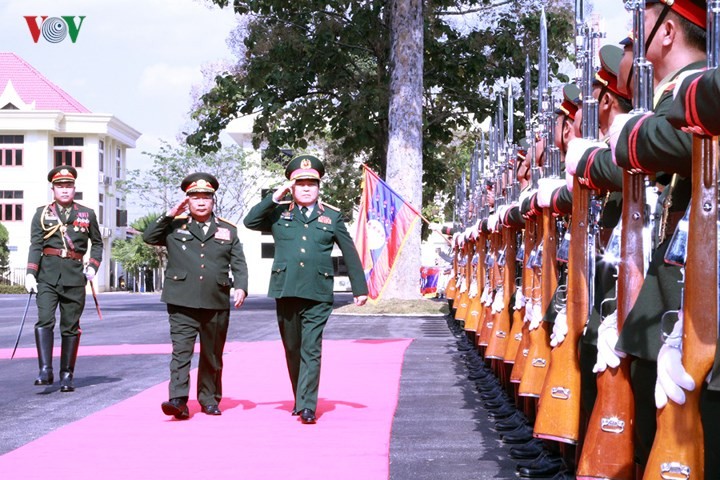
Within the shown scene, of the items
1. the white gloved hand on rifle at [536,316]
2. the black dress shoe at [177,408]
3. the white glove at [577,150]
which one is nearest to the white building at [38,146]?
the black dress shoe at [177,408]

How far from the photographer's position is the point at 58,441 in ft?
22.5

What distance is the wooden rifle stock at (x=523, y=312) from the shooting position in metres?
6.43

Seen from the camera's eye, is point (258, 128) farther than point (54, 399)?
Yes

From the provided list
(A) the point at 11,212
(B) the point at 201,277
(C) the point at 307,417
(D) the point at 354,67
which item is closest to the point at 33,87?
(A) the point at 11,212

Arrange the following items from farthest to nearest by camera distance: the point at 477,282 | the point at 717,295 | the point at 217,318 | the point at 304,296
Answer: the point at 477,282, the point at 217,318, the point at 304,296, the point at 717,295

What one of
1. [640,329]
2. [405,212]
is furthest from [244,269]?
[405,212]

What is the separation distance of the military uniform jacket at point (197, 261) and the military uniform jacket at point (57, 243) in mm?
1547

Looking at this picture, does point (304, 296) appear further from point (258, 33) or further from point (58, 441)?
point (258, 33)

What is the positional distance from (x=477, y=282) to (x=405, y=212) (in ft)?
31.6

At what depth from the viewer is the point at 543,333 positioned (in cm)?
590

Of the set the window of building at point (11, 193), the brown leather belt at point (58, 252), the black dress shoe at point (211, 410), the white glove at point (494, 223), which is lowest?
the black dress shoe at point (211, 410)

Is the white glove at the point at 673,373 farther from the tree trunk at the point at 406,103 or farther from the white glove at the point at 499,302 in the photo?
the tree trunk at the point at 406,103

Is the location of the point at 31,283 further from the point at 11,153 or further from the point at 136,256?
the point at 11,153

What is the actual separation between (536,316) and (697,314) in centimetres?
333
